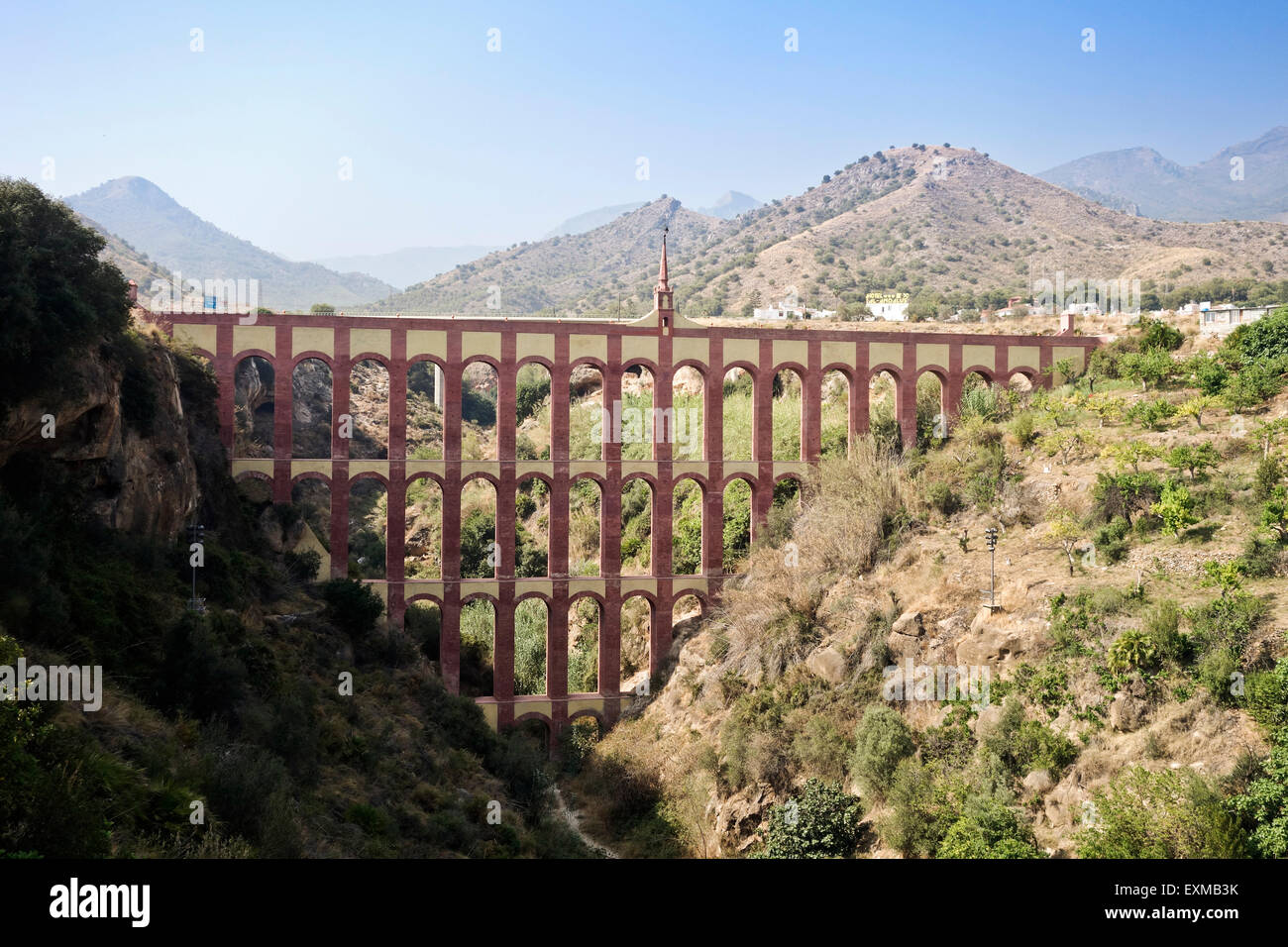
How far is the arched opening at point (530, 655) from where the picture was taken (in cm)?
4525

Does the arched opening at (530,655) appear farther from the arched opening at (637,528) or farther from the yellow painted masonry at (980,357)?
the yellow painted masonry at (980,357)

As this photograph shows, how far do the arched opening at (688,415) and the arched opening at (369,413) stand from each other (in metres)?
17.5

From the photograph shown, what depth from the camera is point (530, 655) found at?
152 feet

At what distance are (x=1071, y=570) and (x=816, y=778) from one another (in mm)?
10237

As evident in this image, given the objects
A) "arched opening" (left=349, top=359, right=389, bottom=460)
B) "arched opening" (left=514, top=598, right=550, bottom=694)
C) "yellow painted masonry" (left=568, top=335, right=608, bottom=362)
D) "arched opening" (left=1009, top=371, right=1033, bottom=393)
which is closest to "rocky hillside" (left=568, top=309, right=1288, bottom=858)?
"arched opening" (left=1009, top=371, right=1033, bottom=393)

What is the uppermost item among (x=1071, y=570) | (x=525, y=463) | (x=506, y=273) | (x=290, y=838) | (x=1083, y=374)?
(x=506, y=273)

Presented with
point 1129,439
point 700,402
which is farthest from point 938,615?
point 700,402

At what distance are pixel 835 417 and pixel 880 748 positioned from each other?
27528 mm

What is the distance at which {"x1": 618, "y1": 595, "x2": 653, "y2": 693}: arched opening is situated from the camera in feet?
144

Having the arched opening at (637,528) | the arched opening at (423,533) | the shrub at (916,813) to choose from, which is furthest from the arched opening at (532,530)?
the shrub at (916,813)

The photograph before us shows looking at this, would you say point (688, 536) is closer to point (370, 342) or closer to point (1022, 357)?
point (1022, 357)
